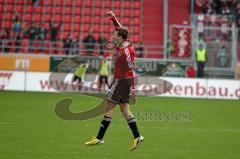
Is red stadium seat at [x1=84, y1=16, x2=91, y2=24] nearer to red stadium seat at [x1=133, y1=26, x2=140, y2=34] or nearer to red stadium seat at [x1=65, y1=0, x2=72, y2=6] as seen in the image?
red stadium seat at [x1=65, y1=0, x2=72, y2=6]

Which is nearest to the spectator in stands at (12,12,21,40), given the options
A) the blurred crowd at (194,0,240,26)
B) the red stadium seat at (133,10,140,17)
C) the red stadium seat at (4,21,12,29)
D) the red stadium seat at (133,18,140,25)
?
the red stadium seat at (4,21,12,29)

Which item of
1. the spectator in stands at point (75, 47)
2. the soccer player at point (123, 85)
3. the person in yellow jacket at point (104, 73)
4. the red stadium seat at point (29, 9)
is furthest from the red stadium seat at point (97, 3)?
the soccer player at point (123, 85)

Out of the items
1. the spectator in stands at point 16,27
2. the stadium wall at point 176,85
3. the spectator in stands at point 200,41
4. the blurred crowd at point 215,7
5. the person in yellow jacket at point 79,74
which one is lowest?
the stadium wall at point 176,85

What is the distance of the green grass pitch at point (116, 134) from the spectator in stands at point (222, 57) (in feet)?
34.1

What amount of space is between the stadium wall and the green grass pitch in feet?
19.5

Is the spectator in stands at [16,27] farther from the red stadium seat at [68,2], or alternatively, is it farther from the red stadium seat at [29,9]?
the red stadium seat at [68,2]

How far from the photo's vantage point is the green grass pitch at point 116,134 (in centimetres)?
1091

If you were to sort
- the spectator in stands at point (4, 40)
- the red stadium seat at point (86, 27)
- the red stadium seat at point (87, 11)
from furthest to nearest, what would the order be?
the red stadium seat at point (87, 11) < the red stadium seat at point (86, 27) < the spectator in stands at point (4, 40)

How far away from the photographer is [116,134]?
13.7 m

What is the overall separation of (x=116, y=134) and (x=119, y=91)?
2.60m

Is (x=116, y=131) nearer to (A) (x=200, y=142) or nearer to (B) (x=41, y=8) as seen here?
(A) (x=200, y=142)

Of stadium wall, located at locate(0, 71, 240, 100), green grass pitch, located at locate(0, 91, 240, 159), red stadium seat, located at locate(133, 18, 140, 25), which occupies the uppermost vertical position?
red stadium seat, located at locate(133, 18, 140, 25)

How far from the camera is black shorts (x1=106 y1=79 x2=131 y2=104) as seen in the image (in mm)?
11367

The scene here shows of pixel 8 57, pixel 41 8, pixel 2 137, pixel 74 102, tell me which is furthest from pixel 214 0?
pixel 2 137
